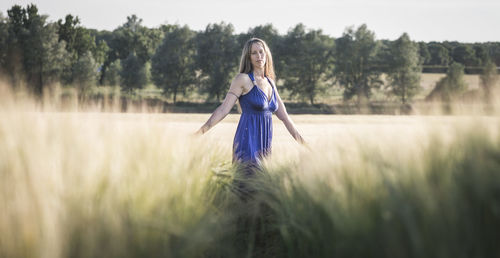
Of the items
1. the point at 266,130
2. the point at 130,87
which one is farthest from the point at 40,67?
the point at 266,130

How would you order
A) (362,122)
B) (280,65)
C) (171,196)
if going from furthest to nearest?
(280,65), (362,122), (171,196)

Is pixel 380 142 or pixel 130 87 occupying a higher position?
pixel 130 87

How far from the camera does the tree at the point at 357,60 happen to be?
61.4 meters

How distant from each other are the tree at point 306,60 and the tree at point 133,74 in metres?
24.4

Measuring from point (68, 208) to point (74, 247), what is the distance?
145 mm

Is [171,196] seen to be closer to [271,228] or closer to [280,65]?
[271,228]

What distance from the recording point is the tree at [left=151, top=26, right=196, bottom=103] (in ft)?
203

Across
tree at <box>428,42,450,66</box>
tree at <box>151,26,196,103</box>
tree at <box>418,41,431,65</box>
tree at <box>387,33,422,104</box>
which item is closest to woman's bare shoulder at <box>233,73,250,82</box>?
tree at <box>151,26,196,103</box>

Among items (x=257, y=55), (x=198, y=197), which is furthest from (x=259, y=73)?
(x=198, y=197)

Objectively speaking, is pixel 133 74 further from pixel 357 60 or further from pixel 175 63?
pixel 357 60

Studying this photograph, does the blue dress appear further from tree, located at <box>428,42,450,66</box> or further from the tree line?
tree, located at <box>428,42,450,66</box>

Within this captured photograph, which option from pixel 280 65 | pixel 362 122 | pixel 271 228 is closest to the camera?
pixel 362 122

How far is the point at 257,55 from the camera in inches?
170

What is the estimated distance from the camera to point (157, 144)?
1942 mm
